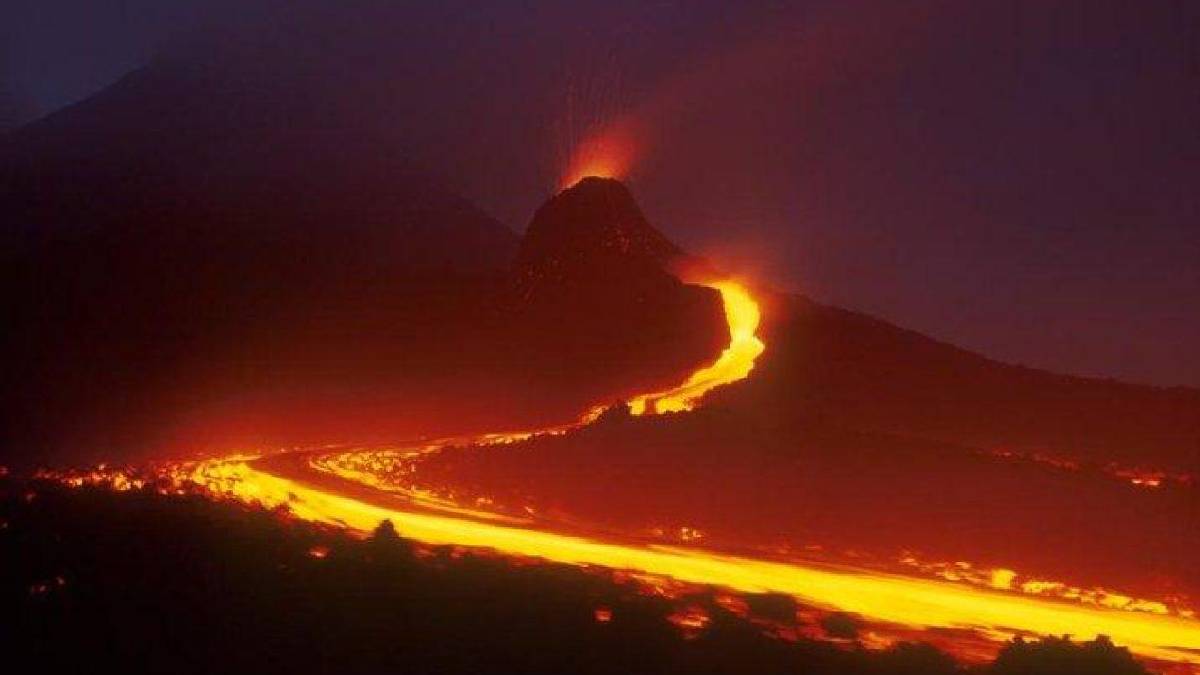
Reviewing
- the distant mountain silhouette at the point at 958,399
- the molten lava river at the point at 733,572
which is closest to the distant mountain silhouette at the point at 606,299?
the distant mountain silhouette at the point at 958,399

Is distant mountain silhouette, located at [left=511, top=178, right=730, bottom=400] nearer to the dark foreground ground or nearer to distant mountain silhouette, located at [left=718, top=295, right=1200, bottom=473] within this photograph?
distant mountain silhouette, located at [left=718, top=295, right=1200, bottom=473]

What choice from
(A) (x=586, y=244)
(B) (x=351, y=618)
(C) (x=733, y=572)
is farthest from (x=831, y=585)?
(A) (x=586, y=244)

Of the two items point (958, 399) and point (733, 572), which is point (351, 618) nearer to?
point (733, 572)

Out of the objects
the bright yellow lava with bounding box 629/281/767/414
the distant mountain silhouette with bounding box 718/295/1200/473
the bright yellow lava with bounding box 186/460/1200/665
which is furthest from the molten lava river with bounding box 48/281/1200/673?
the distant mountain silhouette with bounding box 718/295/1200/473

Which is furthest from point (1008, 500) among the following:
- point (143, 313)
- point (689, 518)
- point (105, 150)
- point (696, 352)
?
point (105, 150)

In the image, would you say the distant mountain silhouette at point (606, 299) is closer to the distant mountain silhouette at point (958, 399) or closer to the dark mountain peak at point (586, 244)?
the dark mountain peak at point (586, 244)
